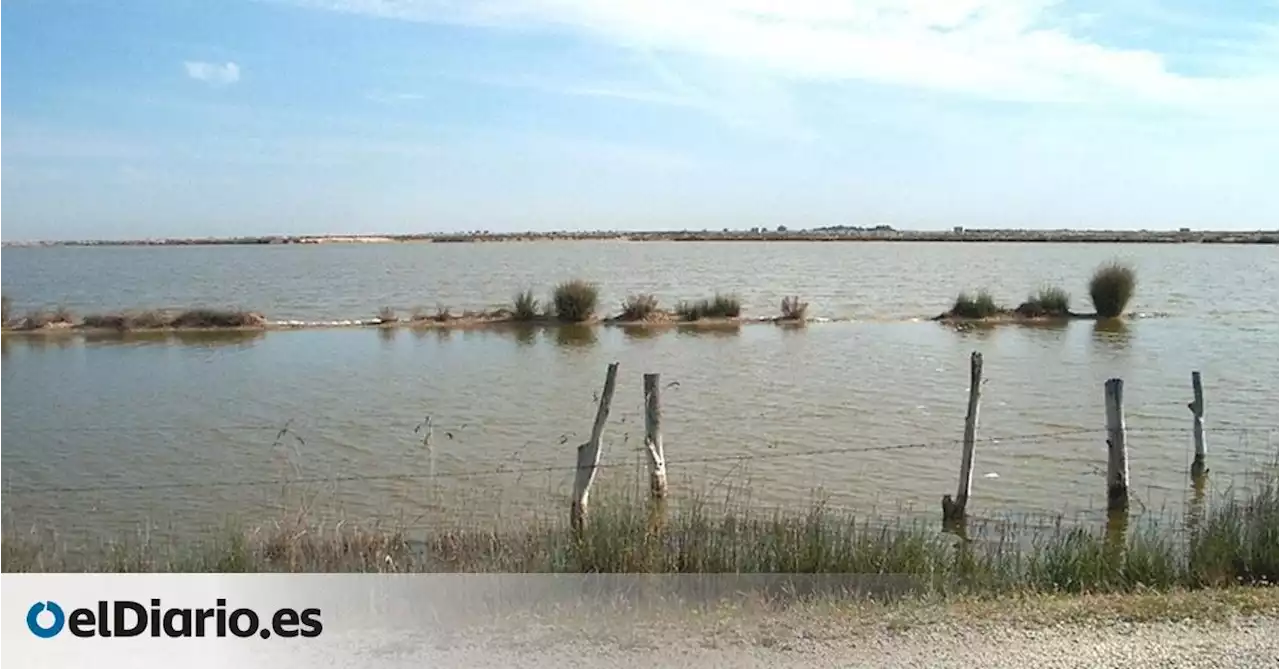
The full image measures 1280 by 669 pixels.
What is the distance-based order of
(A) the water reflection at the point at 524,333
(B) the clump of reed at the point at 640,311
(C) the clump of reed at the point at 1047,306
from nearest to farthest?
(A) the water reflection at the point at 524,333 → (B) the clump of reed at the point at 640,311 → (C) the clump of reed at the point at 1047,306

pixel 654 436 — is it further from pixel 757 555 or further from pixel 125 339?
pixel 125 339

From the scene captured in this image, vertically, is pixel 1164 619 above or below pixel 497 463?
above

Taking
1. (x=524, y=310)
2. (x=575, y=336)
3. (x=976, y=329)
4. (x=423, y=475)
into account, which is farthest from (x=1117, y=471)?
(x=524, y=310)

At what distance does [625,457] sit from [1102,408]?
9499mm

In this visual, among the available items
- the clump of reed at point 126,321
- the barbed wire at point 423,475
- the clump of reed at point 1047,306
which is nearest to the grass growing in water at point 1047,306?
the clump of reed at point 1047,306

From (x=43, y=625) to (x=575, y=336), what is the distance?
25558mm

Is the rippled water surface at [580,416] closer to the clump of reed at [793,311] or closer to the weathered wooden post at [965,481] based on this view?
the weathered wooden post at [965,481]

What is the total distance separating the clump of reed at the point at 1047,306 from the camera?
3825 cm

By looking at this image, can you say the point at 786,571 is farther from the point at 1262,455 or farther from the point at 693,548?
the point at 1262,455

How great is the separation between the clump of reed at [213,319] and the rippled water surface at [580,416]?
2.44m

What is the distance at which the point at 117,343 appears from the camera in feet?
104

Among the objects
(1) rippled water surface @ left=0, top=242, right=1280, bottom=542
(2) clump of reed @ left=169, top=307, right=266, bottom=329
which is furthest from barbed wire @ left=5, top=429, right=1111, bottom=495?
(2) clump of reed @ left=169, top=307, right=266, bottom=329

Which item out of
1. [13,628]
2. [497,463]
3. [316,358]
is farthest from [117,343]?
[13,628]

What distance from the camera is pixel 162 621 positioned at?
733 centimetres
